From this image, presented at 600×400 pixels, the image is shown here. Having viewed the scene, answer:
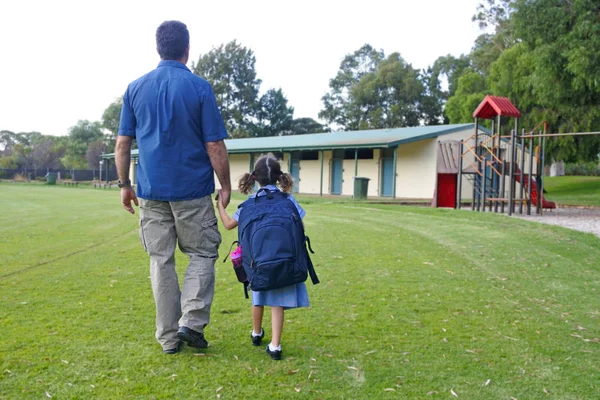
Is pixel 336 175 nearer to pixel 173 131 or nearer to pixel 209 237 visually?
pixel 209 237

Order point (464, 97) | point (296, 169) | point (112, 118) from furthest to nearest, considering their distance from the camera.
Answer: point (112, 118)
point (464, 97)
point (296, 169)

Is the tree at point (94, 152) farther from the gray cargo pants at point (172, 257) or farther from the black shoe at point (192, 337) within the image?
the black shoe at point (192, 337)

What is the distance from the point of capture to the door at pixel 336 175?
29891 mm

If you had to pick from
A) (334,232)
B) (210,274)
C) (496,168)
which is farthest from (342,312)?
(496,168)

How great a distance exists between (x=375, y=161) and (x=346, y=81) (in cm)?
3708

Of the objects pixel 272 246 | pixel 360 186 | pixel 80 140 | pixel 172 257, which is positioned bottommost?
pixel 172 257

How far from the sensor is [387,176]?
27641 millimetres

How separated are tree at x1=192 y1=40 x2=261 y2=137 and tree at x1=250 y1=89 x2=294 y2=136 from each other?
0.81 m

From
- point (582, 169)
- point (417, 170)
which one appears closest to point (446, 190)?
point (417, 170)

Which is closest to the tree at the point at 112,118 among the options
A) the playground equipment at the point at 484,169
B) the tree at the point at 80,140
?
the tree at the point at 80,140

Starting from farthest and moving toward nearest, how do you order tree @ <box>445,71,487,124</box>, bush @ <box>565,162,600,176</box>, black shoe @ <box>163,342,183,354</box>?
bush @ <box>565,162,600,176</box> → tree @ <box>445,71,487,124</box> → black shoe @ <box>163,342,183,354</box>

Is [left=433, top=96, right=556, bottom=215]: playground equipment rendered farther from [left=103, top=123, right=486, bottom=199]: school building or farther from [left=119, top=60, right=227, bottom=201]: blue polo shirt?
[left=119, top=60, right=227, bottom=201]: blue polo shirt

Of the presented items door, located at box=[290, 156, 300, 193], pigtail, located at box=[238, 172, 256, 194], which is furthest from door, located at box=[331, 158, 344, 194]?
pigtail, located at box=[238, 172, 256, 194]

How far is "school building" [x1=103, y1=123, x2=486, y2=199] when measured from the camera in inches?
1012
